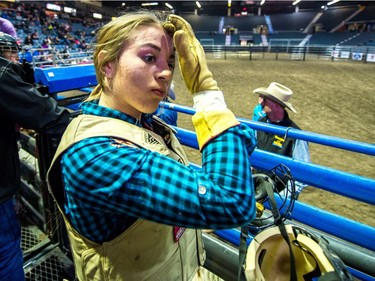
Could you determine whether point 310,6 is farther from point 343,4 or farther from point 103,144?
point 103,144

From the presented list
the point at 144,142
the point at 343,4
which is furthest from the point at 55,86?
the point at 343,4

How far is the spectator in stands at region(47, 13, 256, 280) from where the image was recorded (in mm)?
694

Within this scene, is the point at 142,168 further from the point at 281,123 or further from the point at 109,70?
the point at 281,123

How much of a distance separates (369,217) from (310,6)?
43.6 m

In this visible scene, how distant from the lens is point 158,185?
2.26 feet

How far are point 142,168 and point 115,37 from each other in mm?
472

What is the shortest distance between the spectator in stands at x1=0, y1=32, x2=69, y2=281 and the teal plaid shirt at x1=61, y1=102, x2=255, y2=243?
0.73 meters

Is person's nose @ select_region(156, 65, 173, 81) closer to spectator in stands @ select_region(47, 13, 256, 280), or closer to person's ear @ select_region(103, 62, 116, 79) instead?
spectator in stands @ select_region(47, 13, 256, 280)

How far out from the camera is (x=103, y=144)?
2.41 feet

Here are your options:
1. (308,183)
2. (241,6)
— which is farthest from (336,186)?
(241,6)

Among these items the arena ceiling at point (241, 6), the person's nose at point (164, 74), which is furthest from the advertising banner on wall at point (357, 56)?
the person's nose at point (164, 74)

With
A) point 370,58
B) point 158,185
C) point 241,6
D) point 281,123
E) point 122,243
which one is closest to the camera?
point 158,185

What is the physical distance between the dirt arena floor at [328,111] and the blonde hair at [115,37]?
3247 millimetres

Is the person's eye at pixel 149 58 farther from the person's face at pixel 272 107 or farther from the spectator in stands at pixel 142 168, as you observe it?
the person's face at pixel 272 107
